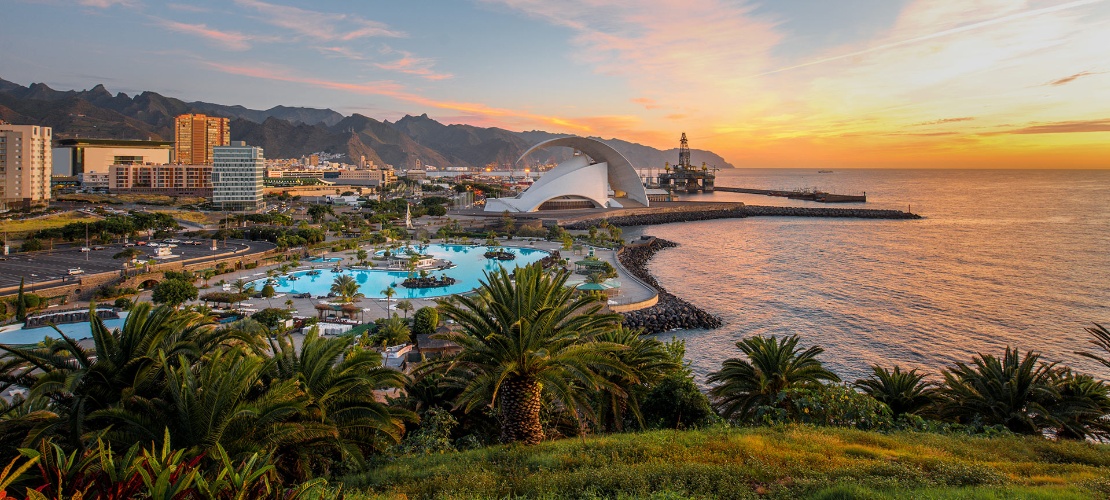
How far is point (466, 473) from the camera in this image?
241 inches

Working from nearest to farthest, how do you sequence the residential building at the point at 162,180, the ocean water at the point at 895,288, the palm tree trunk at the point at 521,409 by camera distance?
the palm tree trunk at the point at 521,409 → the ocean water at the point at 895,288 → the residential building at the point at 162,180

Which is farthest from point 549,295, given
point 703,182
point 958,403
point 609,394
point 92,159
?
point 703,182

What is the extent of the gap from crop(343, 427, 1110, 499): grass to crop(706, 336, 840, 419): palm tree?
2523 millimetres

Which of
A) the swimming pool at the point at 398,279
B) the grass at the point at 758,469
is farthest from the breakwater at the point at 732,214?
the grass at the point at 758,469

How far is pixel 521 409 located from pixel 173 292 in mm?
17349

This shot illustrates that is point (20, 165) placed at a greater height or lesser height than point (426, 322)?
greater

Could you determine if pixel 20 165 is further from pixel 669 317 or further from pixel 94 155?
pixel 94 155

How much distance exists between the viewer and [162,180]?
75750mm

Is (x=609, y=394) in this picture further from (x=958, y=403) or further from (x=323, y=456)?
(x=958, y=403)

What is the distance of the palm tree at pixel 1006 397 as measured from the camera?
9250mm

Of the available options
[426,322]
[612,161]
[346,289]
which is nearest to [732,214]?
[612,161]

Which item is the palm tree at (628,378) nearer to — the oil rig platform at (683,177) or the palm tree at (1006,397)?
the palm tree at (1006,397)

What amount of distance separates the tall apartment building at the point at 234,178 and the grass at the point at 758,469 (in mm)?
59845

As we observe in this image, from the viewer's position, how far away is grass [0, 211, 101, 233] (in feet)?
119
